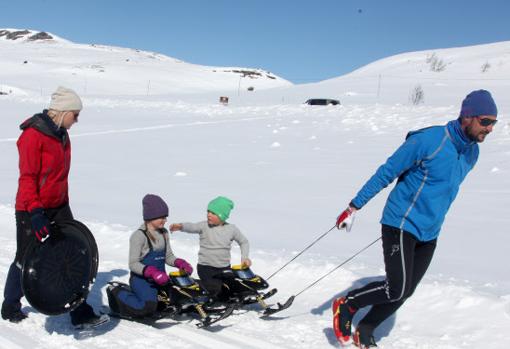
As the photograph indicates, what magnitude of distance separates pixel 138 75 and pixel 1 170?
54826 millimetres

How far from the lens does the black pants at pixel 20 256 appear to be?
3984 mm

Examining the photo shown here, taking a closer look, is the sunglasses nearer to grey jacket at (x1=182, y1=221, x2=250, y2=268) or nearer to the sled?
grey jacket at (x1=182, y1=221, x2=250, y2=268)

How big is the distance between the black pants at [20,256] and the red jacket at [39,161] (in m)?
0.10

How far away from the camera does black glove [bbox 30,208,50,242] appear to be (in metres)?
3.72

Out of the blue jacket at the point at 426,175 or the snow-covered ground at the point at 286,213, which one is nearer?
the blue jacket at the point at 426,175

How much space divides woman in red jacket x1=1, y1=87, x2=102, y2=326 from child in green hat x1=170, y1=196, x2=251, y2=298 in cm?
105

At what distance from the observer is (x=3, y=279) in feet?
17.5

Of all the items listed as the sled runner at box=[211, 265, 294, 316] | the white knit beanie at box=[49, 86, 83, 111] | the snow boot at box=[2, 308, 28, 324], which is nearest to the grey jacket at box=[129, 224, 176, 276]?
the sled runner at box=[211, 265, 294, 316]

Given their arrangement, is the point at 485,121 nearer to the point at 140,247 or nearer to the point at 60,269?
the point at 140,247

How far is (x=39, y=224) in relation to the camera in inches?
146

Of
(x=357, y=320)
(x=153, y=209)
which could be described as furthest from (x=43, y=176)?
(x=357, y=320)

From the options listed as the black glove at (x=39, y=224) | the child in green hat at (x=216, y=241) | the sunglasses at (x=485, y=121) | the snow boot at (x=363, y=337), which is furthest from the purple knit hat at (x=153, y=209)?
the sunglasses at (x=485, y=121)

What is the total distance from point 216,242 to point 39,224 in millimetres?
1618

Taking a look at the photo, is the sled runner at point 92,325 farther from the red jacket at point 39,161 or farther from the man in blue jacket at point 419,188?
the man in blue jacket at point 419,188
